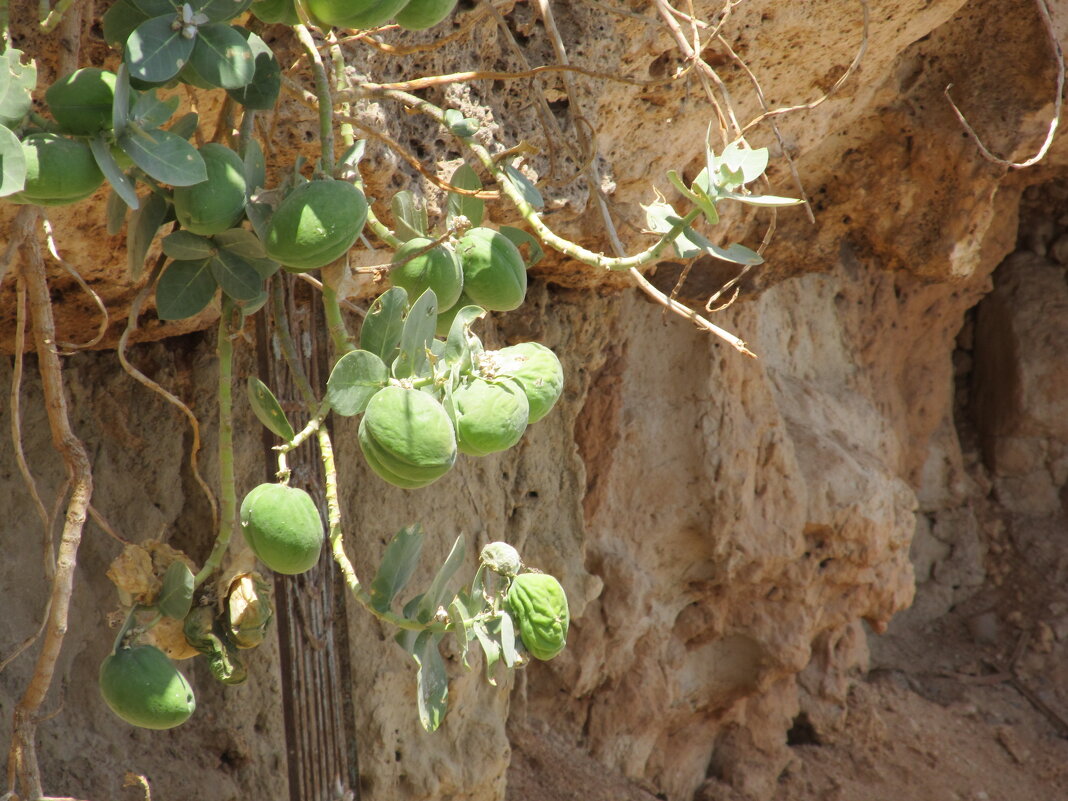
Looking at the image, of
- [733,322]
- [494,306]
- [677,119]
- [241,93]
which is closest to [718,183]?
[494,306]

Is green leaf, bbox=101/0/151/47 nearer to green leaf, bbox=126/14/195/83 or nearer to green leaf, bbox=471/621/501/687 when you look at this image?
green leaf, bbox=126/14/195/83

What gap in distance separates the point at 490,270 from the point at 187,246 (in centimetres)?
23

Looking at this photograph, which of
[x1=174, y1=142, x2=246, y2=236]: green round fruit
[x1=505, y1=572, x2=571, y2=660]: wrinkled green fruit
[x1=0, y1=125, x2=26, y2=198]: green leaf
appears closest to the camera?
[x1=0, y1=125, x2=26, y2=198]: green leaf

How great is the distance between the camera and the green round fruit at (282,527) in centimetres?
73

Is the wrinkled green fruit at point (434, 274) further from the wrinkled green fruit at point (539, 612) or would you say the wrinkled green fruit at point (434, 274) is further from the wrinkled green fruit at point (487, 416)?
the wrinkled green fruit at point (539, 612)

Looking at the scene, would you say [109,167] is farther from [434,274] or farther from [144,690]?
[144,690]

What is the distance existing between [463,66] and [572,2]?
0.21 meters

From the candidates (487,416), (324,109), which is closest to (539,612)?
(487,416)

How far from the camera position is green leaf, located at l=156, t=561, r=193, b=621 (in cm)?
85

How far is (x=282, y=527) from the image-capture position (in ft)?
2.38

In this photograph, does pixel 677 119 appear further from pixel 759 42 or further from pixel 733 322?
pixel 733 322

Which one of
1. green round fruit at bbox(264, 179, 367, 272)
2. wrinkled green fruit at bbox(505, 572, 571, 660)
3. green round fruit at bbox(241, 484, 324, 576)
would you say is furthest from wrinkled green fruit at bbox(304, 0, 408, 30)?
wrinkled green fruit at bbox(505, 572, 571, 660)

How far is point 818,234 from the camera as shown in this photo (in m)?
2.38

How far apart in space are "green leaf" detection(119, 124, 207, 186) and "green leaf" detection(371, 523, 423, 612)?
300 millimetres
